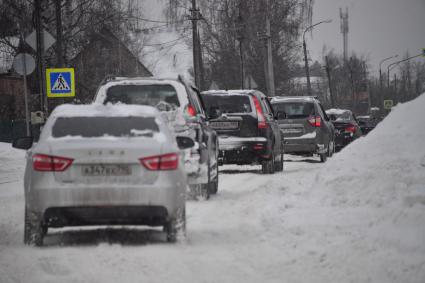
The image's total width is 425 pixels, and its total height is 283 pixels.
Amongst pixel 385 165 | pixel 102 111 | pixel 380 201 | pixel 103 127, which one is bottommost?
pixel 380 201

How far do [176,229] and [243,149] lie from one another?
9.16 meters

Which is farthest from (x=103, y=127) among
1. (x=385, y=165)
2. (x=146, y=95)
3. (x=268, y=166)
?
(x=268, y=166)

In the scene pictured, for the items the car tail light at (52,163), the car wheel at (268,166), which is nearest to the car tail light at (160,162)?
the car tail light at (52,163)

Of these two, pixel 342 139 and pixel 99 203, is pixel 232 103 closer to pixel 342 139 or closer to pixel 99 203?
pixel 99 203

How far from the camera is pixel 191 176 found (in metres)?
12.2

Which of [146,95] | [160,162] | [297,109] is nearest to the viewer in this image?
[160,162]

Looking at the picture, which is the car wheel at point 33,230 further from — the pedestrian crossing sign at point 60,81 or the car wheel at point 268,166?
the pedestrian crossing sign at point 60,81

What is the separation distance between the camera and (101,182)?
8.16 meters

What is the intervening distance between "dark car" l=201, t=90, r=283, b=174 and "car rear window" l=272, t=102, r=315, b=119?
5.41 metres

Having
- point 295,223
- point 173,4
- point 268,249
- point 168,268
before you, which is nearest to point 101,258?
point 168,268

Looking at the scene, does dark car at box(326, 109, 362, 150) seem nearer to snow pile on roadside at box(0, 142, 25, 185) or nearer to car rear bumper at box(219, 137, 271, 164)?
snow pile on roadside at box(0, 142, 25, 185)

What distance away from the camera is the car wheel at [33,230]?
8312 millimetres

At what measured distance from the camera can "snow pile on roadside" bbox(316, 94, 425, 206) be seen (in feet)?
31.2

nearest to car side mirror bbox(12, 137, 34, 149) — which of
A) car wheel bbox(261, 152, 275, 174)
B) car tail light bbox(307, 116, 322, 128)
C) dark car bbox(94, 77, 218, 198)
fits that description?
dark car bbox(94, 77, 218, 198)
